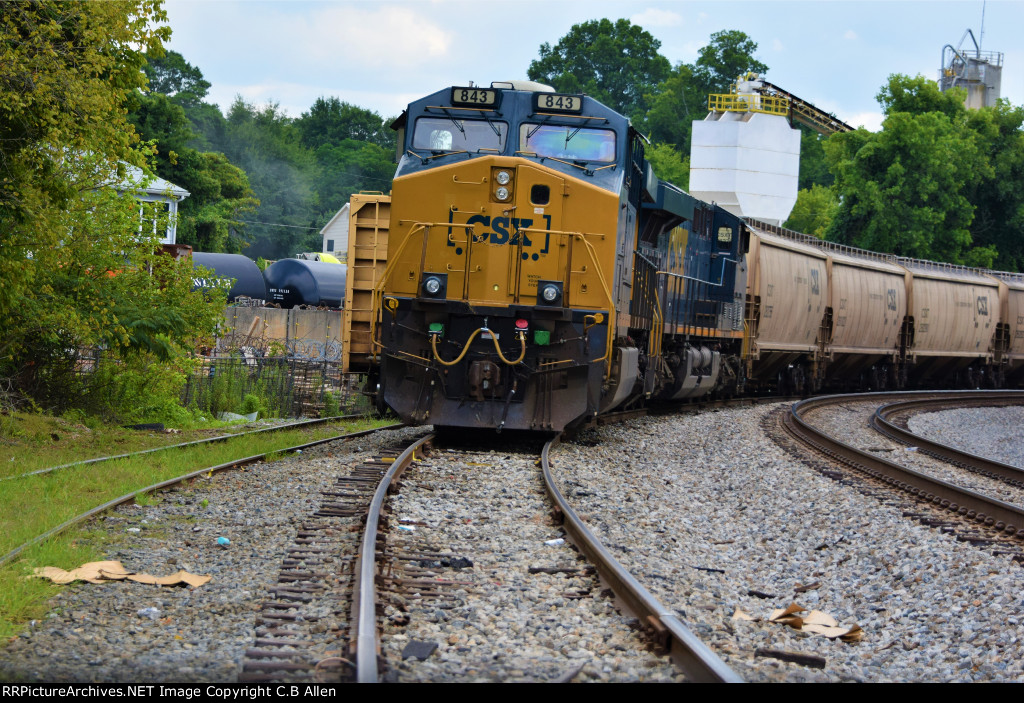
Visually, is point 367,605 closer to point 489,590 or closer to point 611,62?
point 489,590

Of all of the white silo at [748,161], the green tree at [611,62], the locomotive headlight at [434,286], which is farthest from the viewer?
the green tree at [611,62]

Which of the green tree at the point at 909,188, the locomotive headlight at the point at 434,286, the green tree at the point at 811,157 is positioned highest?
Result: the green tree at the point at 811,157

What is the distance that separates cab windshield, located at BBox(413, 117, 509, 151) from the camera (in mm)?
12039

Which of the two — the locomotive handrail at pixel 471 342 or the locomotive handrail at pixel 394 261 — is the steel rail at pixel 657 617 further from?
Result: the locomotive handrail at pixel 394 261

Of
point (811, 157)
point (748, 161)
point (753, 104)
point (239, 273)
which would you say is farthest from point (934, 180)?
point (811, 157)

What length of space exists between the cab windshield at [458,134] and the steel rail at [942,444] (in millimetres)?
6855

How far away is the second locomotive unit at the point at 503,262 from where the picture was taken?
37.7 ft

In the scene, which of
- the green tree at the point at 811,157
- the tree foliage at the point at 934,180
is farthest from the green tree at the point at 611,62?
the tree foliage at the point at 934,180

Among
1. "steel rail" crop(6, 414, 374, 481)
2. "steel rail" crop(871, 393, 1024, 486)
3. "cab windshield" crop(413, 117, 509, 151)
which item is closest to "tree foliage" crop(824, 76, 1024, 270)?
"steel rail" crop(871, 393, 1024, 486)

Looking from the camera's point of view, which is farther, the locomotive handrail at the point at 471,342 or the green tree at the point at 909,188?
the green tree at the point at 909,188

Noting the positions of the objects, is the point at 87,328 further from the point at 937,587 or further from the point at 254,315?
the point at 254,315

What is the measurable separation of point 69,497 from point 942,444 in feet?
38.6

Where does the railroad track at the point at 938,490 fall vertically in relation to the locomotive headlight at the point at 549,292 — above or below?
below

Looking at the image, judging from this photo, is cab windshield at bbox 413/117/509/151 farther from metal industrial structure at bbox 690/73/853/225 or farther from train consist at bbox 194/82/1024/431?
metal industrial structure at bbox 690/73/853/225
